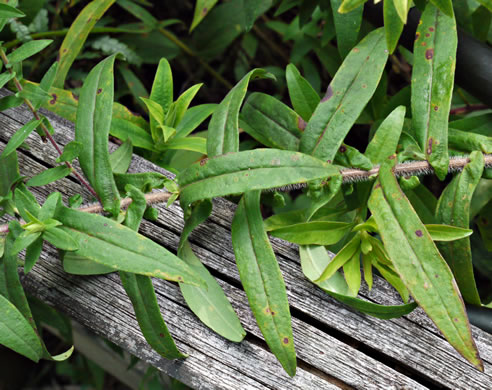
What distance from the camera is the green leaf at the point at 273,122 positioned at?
3.77 feet

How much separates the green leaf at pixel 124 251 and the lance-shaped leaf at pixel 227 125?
0.83ft

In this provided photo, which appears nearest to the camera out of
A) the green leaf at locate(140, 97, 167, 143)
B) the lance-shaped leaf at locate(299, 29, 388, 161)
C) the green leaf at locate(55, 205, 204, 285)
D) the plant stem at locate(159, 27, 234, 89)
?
the green leaf at locate(55, 205, 204, 285)

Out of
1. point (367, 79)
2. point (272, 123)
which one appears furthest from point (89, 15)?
point (367, 79)

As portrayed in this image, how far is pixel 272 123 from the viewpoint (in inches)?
46.5

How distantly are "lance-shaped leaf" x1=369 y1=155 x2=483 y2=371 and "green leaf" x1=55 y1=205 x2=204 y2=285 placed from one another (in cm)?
36

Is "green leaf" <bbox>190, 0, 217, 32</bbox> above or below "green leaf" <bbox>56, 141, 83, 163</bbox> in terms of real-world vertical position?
above

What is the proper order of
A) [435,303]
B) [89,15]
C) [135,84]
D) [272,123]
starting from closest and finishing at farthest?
[435,303] → [272,123] → [89,15] → [135,84]

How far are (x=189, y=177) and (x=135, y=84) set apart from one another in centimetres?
93

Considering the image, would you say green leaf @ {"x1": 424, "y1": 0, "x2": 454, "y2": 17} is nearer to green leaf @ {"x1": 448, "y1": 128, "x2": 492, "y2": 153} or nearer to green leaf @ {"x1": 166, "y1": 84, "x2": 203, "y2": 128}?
green leaf @ {"x1": 448, "y1": 128, "x2": 492, "y2": 153}

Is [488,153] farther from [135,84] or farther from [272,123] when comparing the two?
[135,84]

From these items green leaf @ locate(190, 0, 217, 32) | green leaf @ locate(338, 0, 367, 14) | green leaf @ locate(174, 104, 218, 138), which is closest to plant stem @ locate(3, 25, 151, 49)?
green leaf @ locate(190, 0, 217, 32)

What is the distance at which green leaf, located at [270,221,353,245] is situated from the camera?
1030mm

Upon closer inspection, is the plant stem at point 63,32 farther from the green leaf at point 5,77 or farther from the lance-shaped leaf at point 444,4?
the lance-shaped leaf at point 444,4

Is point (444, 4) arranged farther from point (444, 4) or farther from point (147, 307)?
point (147, 307)
